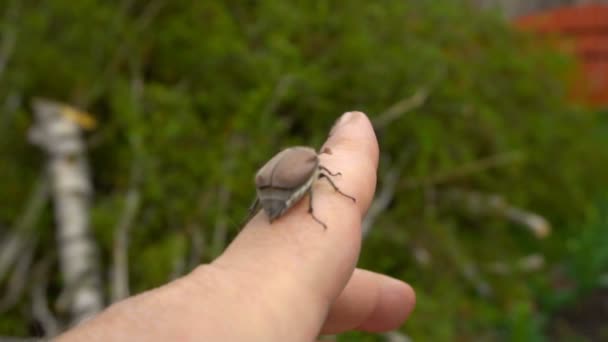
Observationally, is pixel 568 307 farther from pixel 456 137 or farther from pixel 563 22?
pixel 563 22

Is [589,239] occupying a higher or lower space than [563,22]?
lower

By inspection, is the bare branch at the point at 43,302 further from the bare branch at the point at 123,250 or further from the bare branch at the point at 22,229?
the bare branch at the point at 123,250

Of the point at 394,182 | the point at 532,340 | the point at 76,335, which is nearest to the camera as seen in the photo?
the point at 76,335

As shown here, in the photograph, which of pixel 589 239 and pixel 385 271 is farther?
pixel 589 239

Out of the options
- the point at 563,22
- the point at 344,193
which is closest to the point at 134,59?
the point at 344,193

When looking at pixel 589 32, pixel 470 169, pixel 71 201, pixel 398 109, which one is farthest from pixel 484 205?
pixel 589 32

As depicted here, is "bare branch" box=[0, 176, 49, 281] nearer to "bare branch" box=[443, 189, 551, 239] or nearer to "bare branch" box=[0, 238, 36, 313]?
"bare branch" box=[0, 238, 36, 313]

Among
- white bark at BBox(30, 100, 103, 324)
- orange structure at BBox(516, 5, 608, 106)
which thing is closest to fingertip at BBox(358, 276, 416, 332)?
white bark at BBox(30, 100, 103, 324)
